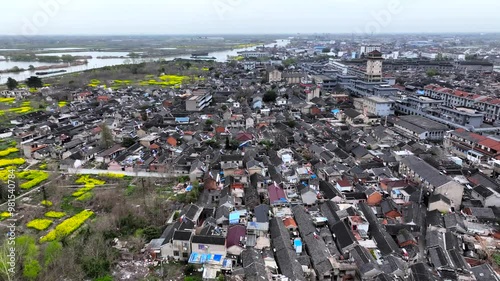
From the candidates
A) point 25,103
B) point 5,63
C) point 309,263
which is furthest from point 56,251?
point 5,63

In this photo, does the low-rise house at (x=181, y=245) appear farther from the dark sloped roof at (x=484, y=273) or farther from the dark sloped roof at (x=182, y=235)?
the dark sloped roof at (x=484, y=273)

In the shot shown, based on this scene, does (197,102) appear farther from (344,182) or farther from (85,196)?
(344,182)

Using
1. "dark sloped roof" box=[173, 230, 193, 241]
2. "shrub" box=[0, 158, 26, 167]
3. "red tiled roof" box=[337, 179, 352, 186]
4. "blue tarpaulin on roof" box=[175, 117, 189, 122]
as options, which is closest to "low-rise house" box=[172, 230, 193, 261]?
"dark sloped roof" box=[173, 230, 193, 241]

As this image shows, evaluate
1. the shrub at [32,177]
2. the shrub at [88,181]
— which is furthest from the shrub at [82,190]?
the shrub at [32,177]

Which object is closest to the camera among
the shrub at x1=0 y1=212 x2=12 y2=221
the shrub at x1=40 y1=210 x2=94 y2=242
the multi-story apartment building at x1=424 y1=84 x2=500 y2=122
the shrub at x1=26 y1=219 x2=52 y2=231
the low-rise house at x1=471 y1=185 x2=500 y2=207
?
the shrub at x1=40 y1=210 x2=94 y2=242

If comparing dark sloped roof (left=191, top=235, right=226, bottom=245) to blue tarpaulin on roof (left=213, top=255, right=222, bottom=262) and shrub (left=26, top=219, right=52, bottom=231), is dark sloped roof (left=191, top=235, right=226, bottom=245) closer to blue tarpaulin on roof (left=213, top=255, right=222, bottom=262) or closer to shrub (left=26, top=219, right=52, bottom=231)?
blue tarpaulin on roof (left=213, top=255, right=222, bottom=262)
